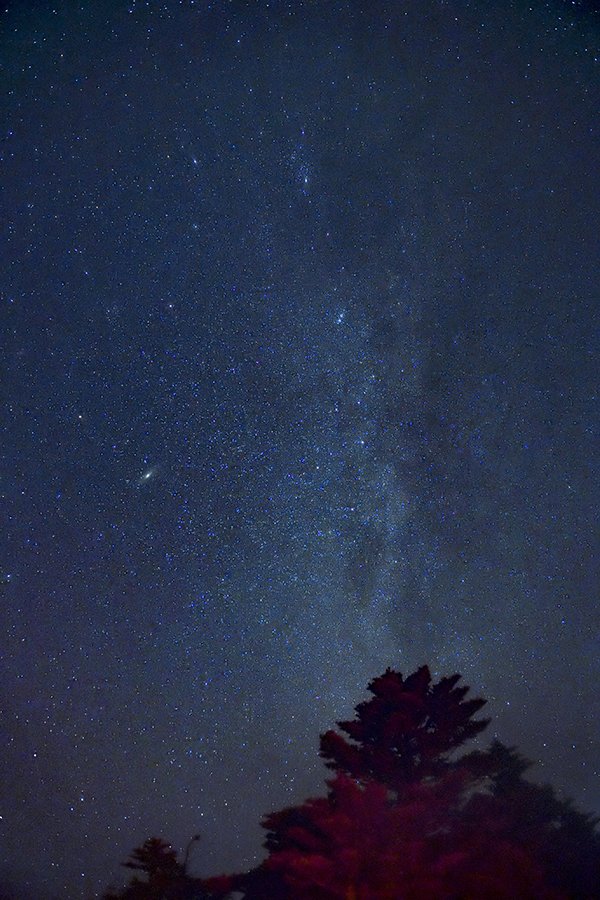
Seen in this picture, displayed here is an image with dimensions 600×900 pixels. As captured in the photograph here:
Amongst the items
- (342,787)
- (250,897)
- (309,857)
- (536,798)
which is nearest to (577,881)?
(342,787)

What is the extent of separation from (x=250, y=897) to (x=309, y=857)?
547 centimetres

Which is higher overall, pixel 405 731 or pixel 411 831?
pixel 405 731

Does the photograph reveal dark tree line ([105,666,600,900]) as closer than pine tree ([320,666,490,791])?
Yes

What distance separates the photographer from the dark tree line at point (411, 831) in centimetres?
749

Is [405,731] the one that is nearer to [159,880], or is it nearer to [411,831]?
[411,831]

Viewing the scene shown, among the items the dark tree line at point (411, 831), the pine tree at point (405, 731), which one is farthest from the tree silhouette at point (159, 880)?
the pine tree at point (405, 731)

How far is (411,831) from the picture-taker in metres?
8.91

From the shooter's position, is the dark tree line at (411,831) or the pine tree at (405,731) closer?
the dark tree line at (411,831)

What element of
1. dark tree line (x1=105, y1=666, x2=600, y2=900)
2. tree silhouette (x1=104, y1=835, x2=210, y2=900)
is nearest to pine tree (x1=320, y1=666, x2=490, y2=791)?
dark tree line (x1=105, y1=666, x2=600, y2=900)

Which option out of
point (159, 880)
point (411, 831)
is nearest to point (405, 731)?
point (411, 831)

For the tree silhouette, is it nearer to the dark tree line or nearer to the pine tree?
the dark tree line

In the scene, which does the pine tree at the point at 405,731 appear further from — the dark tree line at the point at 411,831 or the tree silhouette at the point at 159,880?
the tree silhouette at the point at 159,880

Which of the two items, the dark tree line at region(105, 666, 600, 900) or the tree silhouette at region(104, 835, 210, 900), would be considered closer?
the dark tree line at region(105, 666, 600, 900)

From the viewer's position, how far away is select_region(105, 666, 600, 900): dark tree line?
7489 millimetres
